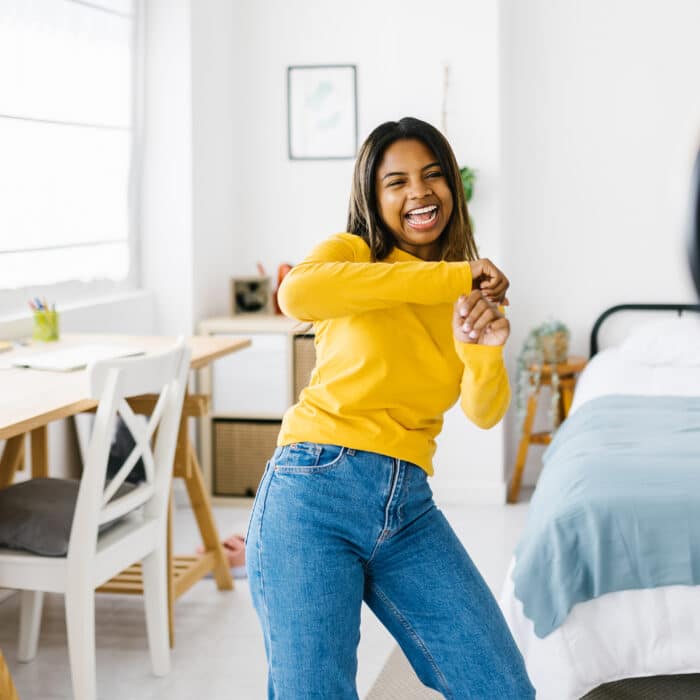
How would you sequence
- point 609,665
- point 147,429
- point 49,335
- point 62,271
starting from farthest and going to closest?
point 62,271 → point 49,335 → point 147,429 → point 609,665

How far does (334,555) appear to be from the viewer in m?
1.37

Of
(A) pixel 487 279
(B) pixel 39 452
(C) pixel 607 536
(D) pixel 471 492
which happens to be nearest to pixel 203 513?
(B) pixel 39 452

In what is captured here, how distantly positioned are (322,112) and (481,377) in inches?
126

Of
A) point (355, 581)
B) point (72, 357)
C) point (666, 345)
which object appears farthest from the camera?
point (666, 345)

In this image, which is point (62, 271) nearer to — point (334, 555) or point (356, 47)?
point (356, 47)

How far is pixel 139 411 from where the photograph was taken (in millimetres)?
3086

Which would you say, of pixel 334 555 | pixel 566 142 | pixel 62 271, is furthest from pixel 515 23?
pixel 334 555

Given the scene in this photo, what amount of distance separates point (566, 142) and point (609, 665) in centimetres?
275

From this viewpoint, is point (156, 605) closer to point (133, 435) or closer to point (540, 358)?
point (133, 435)

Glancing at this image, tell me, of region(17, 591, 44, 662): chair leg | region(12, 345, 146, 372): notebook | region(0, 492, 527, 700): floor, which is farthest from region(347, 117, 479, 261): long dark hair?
region(17, 591, 44, 662): chair leg

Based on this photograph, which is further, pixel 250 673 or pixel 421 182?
pixel 250 673

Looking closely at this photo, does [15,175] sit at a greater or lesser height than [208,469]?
greater

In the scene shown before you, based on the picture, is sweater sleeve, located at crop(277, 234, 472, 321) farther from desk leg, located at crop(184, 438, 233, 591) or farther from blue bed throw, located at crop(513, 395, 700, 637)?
desk leg, located at crop(184, 438, 233, 591)

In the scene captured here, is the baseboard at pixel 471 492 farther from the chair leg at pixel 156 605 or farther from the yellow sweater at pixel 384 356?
the yellow sweater at pixel 384 356
